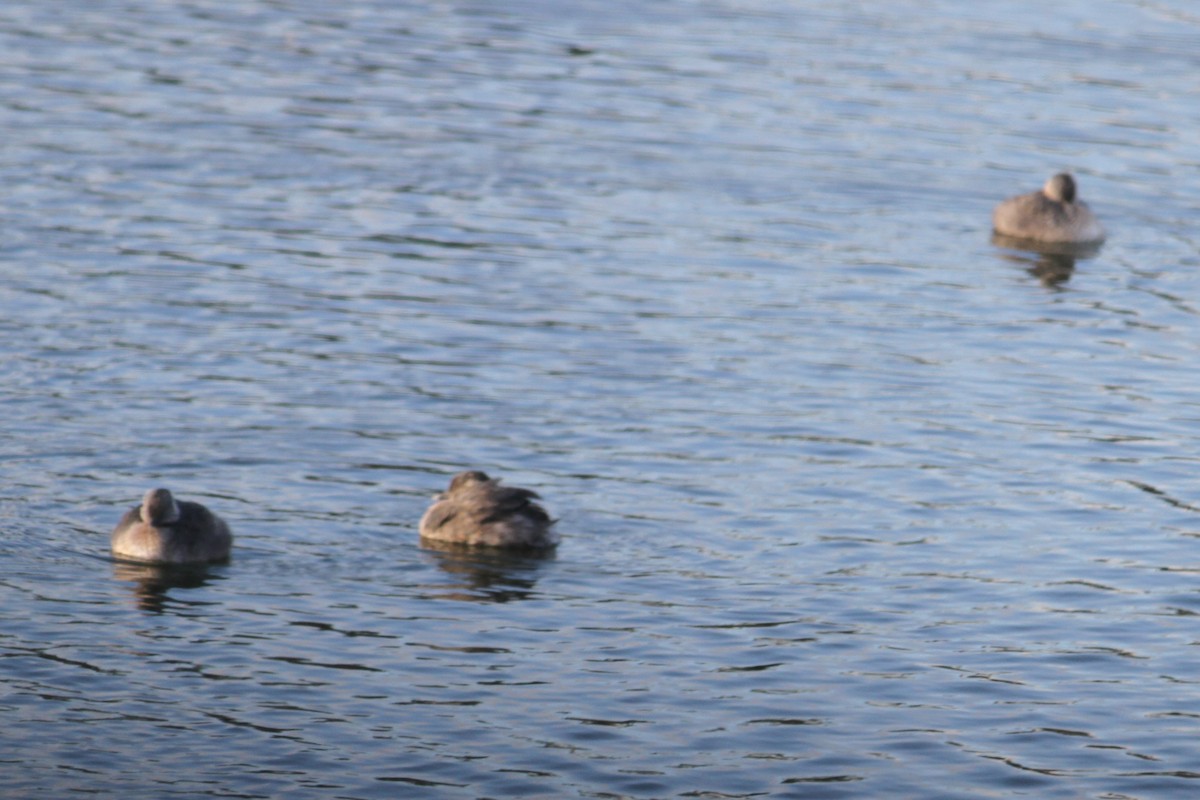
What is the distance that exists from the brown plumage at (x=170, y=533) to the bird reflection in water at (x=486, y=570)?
1.73 metres

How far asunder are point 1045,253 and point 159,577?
624 inches

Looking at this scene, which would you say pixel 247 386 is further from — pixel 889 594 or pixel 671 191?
pixel 671 191

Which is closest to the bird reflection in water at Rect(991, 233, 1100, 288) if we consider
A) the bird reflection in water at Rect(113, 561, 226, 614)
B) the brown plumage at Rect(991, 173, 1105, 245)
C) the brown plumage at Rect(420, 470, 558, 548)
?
the brown plumage at Rect(991, 173, 1105, 245)

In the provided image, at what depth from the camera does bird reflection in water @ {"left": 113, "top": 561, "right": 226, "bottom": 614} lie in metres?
16.5

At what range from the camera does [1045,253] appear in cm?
2914

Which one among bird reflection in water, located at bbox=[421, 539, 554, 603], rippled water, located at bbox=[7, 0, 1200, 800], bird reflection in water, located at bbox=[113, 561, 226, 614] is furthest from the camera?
bird reflection in water, located at bbox=[421, 539, 554, 603]

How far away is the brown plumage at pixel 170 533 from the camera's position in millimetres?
16578

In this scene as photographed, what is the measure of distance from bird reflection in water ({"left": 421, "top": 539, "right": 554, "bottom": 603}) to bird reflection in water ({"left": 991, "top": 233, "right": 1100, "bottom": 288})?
12593 mm

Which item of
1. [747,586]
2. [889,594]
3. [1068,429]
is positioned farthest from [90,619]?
[1068,429]

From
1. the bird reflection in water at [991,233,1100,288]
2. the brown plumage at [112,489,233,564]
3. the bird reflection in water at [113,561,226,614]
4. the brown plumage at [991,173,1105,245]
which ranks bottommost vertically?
the bird reflection in water at [113,561,226,614]

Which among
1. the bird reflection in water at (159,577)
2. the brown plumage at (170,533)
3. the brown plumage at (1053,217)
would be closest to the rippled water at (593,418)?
the bird reflection in water at (159,577)

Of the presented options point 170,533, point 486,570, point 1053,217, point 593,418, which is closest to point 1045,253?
point 1053,217

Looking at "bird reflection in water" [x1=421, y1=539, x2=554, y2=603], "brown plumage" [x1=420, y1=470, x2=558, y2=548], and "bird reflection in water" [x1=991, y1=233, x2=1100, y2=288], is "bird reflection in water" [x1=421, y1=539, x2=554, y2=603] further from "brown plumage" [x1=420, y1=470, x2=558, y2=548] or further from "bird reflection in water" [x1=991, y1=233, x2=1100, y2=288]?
"bird reflection in water" [x1=991, y1=233, x2=1100, y2=288]

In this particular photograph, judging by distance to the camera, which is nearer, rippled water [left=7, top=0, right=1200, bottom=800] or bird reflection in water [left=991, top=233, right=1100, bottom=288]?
rippled water [left=7, top=0, right=1200, bottom=800]
